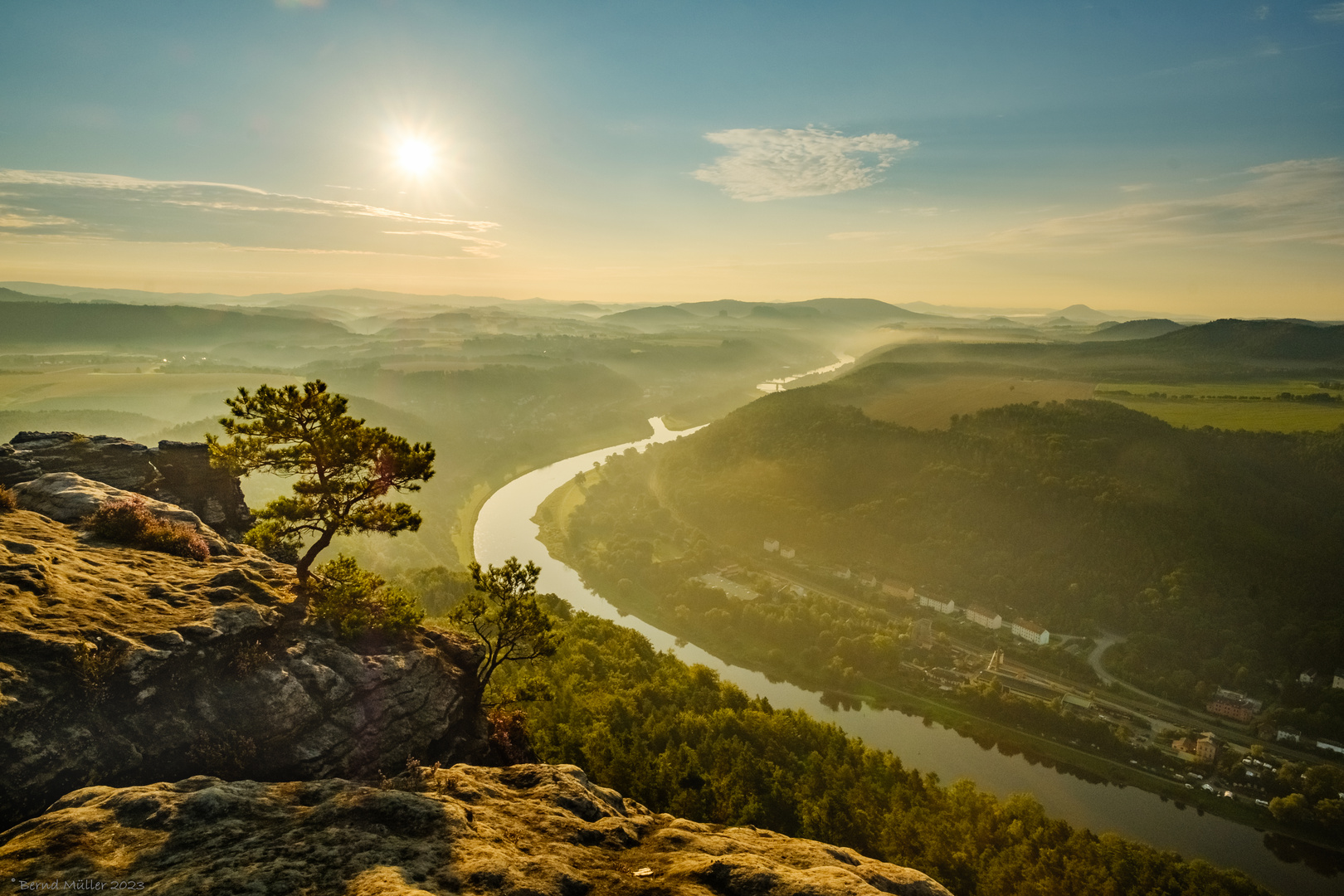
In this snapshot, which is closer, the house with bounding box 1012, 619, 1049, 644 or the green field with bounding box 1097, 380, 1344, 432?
the house with bounding box 1012, 619, 1049, 644

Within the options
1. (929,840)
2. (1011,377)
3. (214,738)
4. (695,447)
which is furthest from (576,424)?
(214,738)

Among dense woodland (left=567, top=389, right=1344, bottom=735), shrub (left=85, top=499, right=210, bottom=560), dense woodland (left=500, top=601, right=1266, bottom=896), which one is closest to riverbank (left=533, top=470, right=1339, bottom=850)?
dense woodland (left=567, top=389, right=1344, bottom=735)

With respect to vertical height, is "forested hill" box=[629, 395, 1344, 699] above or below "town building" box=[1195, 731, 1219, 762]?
above

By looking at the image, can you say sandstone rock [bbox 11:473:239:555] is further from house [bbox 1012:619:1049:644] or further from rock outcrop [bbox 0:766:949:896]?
house [bbox 1012:619:1049:644]

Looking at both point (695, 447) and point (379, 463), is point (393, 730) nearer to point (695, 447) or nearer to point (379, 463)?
point (379, 463)

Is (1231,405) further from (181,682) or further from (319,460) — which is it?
(181,682)

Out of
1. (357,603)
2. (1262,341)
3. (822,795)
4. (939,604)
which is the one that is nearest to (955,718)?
(939,604)

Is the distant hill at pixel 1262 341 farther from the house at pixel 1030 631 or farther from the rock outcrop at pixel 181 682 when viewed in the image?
the rock outcrop at pixel 181 682
